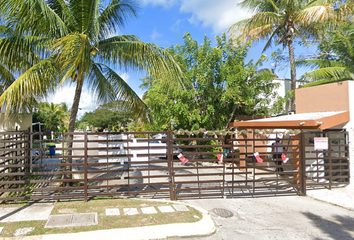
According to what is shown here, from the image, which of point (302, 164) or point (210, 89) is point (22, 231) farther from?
point (210, 89)

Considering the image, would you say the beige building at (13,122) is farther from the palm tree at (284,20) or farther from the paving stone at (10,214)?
the palm tree at (284,20)

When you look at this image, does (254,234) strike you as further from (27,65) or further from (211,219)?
(27,65)

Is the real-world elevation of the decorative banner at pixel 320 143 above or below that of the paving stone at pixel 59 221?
above

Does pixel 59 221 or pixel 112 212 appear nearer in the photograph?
pixel 59 221

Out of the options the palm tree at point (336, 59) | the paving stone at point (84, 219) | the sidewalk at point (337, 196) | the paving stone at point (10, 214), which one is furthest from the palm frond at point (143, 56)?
the palm tree at point (336, 59)

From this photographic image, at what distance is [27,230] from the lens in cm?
500

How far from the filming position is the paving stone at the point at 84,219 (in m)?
5.40

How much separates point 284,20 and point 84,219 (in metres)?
15.8

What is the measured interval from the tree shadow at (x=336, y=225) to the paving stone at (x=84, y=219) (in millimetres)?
4848

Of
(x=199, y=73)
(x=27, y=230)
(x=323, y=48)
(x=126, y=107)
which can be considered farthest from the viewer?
(x=323, y=48)

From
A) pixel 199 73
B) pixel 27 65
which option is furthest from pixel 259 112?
pixel 27 65

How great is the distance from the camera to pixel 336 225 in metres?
5.78

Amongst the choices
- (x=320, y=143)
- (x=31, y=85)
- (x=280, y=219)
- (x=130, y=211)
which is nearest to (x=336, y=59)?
(x=320, y=143)

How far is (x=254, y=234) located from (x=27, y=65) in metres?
8.93
